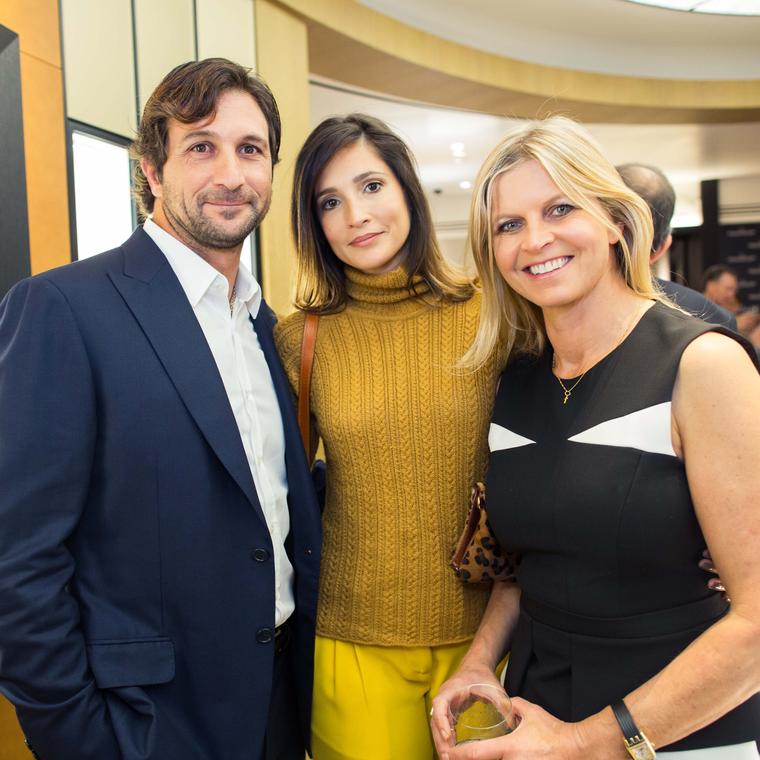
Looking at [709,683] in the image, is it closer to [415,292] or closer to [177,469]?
[177,469]

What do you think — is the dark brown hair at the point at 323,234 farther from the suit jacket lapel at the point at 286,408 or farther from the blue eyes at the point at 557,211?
the blue eyes at the point at 557,211

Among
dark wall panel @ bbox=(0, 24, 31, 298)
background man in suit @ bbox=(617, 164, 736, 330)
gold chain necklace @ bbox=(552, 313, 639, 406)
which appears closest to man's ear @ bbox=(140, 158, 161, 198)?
dark wall panel @ bbox=(0, 24, 31, 298)

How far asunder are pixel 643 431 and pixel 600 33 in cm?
620

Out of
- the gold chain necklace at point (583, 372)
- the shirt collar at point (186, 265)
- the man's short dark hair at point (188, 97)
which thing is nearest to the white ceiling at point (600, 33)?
the man's short dark hair at point (188, 97)

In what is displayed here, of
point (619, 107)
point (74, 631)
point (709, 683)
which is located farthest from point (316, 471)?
point (619, 107)

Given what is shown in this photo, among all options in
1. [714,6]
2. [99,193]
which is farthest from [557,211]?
[714,6]

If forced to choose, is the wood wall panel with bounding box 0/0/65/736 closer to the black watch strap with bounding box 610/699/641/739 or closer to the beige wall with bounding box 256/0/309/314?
the beige wall with bounding box 256/0/309/314

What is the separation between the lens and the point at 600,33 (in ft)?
21.1

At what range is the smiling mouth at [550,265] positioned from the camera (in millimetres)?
1391

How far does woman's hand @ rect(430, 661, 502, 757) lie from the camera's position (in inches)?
54.4

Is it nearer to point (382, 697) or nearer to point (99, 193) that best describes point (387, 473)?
point (382, 697)

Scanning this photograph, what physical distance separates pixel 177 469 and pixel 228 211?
62 centimetres

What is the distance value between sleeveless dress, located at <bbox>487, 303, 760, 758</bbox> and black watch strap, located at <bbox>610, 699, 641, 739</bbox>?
0.23 ft

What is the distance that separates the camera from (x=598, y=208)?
4.55ft
